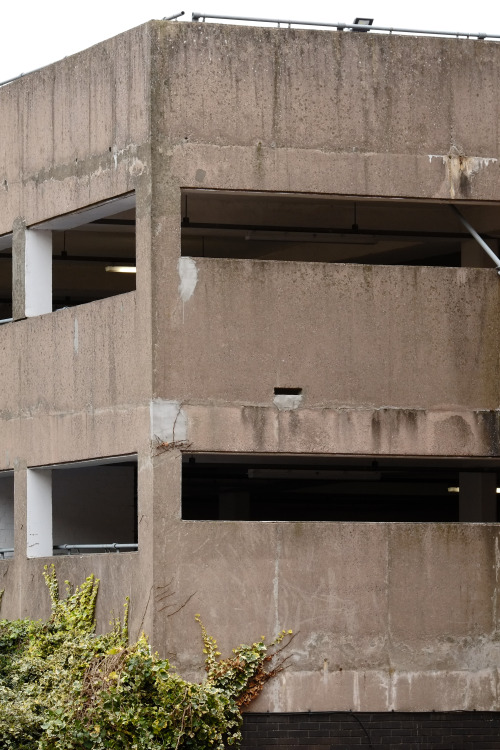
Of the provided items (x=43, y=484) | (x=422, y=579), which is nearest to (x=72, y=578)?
(x=43, y=484)

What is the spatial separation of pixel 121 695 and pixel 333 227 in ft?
27.6

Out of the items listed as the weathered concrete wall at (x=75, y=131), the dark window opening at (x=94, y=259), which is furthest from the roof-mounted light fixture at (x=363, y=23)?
the dark window opening at (x=94, y=259)

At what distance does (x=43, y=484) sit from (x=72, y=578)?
1.53 m

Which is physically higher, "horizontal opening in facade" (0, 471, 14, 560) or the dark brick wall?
"horizontal opening in facade" (0, 471, 14, 560)

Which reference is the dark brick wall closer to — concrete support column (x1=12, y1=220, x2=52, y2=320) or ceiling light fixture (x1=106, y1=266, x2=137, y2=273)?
concrete support column (x1=12, y1=220, x2=52, y2=320)

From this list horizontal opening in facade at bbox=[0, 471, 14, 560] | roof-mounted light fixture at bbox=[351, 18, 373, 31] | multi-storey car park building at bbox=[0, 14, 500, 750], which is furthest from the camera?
horizontal opening in facade at bbox=[0, 471, 14, 560]

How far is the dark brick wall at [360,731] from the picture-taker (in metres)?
16.6

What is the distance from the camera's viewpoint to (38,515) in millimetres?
18797

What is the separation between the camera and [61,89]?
18.4 meters

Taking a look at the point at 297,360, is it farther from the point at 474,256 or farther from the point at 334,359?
the point at 474,256

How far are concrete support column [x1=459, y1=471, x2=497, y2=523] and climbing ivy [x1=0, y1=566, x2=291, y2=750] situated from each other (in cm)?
730

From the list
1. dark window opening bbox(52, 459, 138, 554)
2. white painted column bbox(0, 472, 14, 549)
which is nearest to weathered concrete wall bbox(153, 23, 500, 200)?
dark window opening bbox(52, 459, 138, 554)

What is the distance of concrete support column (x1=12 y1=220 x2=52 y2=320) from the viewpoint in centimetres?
1897

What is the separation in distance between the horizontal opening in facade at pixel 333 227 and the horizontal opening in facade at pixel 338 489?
3.38m
